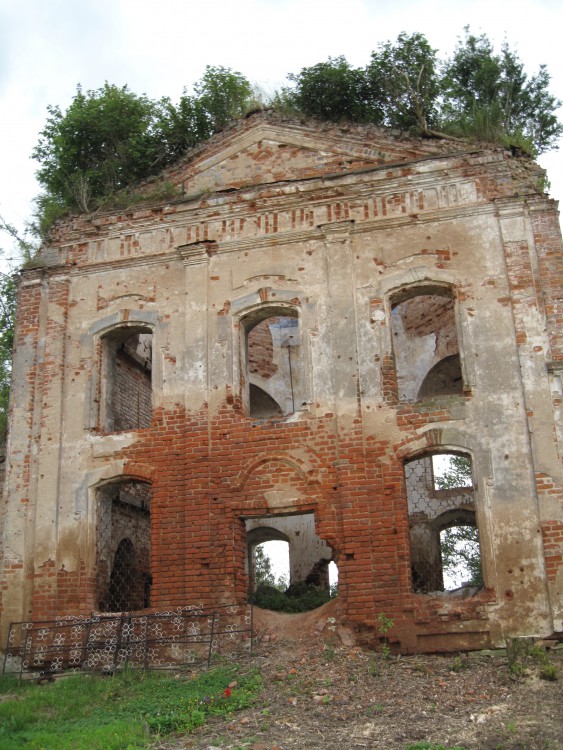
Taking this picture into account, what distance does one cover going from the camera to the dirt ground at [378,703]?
7812mm

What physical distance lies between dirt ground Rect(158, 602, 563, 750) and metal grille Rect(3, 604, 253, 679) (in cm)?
51

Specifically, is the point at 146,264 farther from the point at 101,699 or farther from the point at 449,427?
the point at 101,699

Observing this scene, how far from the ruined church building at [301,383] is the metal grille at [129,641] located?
233mm

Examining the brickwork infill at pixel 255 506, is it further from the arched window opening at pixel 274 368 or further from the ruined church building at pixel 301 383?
the arched window opening at pixel 274 368

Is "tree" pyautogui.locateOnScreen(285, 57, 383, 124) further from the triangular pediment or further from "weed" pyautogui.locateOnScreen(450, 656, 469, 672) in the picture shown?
Result: "weed" pyautogui.locateOnScreen(450, 656, 469, 672)

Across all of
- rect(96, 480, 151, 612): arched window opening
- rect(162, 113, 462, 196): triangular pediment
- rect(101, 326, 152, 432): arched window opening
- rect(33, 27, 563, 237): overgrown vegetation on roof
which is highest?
rect(33, 27, 563, 237): overgrown vegetation on roof

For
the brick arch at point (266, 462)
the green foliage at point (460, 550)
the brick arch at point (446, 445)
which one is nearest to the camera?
the brick arch at point (446, 445)

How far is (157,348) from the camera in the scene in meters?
13.0

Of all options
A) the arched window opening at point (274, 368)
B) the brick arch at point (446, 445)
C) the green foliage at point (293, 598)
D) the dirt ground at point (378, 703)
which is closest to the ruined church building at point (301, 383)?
the brick arch at point (446, 445)

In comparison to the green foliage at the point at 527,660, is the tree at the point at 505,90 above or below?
above

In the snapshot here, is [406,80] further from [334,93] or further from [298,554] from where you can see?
[298,554]

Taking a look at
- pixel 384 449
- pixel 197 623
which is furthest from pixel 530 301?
pixel 197 623

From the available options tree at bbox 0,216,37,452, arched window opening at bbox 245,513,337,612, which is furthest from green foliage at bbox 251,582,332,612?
tree at bbox 0,216,37,452

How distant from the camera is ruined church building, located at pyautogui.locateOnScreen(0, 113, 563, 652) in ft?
36.6
